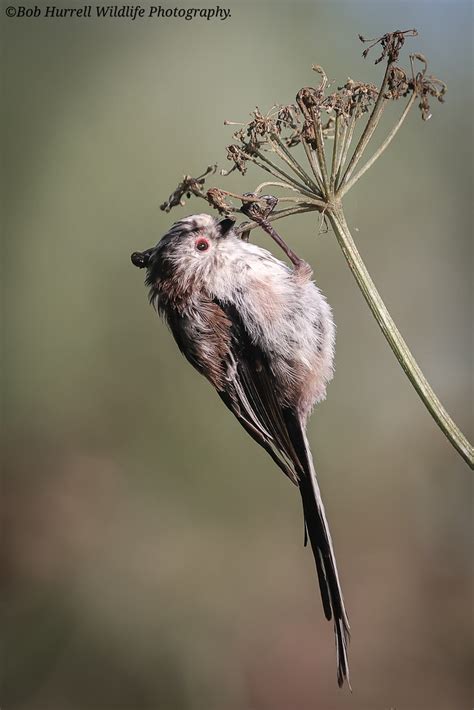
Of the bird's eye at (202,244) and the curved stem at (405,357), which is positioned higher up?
the bird's eye at (202,244)

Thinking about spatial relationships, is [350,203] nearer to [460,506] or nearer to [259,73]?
[259,73]

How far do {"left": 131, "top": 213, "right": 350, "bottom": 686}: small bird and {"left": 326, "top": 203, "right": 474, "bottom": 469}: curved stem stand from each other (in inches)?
34.7

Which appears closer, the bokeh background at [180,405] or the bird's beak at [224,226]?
the bird's beak at [224,226]

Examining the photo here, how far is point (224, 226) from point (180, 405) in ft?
11.6

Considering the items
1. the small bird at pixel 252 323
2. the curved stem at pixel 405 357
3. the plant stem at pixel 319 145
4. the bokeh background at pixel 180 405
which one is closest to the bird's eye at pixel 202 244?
the small bird at pixel 252 323

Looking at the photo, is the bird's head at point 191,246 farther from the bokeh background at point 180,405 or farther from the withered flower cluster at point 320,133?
the bokeh background at point 180,405

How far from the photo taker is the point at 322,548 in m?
2.70

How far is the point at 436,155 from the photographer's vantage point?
21.9ft

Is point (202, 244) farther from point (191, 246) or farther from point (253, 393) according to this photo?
point (253, 393)

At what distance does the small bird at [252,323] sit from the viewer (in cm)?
308

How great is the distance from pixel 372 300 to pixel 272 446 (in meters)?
1.17

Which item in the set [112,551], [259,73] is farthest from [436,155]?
[112,551]

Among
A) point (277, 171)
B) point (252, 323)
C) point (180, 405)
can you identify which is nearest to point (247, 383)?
point (252, 323)

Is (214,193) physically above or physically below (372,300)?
above
